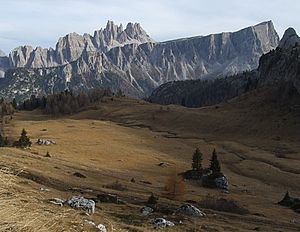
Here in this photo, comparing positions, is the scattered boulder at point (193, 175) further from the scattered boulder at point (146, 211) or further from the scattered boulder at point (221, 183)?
the scattered boulder at point (146, 211)

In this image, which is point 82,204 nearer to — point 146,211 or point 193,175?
point 146,211

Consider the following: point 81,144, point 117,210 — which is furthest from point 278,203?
point 81,144

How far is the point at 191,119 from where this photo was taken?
162375mm

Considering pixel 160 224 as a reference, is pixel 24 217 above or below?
above

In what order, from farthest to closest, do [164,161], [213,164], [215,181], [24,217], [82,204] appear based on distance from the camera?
1. [164,161]
2. [213,164]
3. [215,181]
4. [82,204]
5. [24,217]

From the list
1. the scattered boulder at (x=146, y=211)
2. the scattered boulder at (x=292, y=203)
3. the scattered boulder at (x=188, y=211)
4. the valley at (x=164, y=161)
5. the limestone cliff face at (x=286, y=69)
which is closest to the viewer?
the scattered boulder at (x=146, y=211)

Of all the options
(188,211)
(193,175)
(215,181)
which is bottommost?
(193,175)

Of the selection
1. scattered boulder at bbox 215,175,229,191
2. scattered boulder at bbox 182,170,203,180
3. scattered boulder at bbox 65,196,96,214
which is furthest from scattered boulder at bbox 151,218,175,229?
scattered boulder at bbox 182,170,203,180

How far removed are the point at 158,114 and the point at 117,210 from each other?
147m

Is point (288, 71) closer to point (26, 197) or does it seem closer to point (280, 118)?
point (280, 118)

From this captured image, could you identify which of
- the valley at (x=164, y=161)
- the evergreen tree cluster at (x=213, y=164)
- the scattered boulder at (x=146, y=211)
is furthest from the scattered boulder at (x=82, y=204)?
the evergreen tree cluster at (x=213, y=164)

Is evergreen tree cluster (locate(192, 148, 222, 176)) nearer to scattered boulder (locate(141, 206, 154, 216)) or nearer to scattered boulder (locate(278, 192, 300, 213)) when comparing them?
scattered boulder (locate(278, 192, 300, 213))

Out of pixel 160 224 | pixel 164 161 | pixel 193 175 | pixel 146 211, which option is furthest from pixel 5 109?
pixel 160 224

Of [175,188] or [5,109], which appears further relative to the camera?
[5,109]
